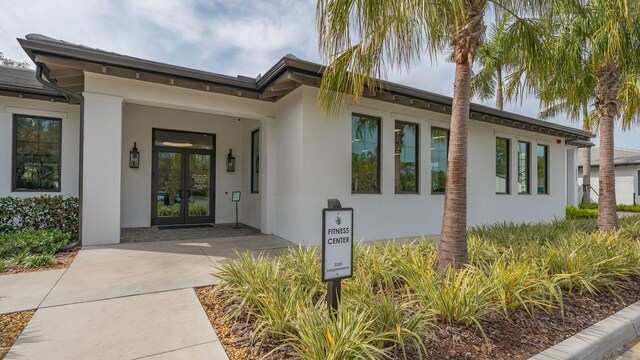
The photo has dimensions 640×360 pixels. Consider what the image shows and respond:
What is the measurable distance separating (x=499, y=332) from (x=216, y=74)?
263 inches

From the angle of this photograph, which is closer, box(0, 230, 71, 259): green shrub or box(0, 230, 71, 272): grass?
box(0, 230, 71, 272): grass

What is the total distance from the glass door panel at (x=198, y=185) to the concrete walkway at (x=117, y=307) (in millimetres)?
4059

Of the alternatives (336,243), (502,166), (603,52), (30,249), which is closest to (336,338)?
(336,243)

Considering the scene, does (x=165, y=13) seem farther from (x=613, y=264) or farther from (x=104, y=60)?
(x=613, y=264)

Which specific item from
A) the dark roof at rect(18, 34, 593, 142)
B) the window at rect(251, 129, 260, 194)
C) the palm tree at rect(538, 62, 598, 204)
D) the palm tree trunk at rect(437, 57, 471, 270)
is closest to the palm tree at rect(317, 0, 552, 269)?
the palm tree trunk at rect(437, 57, 471, 270)

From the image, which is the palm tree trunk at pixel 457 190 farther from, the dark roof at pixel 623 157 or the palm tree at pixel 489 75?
the dark roof at pixel 623 157

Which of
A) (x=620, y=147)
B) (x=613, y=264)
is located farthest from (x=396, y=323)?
(x=620, y=147)

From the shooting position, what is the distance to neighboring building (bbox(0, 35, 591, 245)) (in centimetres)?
653

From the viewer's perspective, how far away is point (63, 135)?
838 centimetres

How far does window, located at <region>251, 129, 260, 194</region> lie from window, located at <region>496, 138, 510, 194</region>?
7.82m

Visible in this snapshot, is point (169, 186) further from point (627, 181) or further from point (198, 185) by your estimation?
point (627, 181)

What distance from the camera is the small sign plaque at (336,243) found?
2742mm

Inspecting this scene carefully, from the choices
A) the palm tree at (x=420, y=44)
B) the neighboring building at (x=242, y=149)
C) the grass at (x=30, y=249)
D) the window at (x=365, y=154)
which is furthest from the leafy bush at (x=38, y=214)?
the palm tree at (x=420, y=44)

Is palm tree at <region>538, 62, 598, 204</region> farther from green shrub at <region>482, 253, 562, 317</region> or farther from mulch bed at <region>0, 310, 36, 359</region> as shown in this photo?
mulch bed at <region>0, 310, 36, 359</region>
